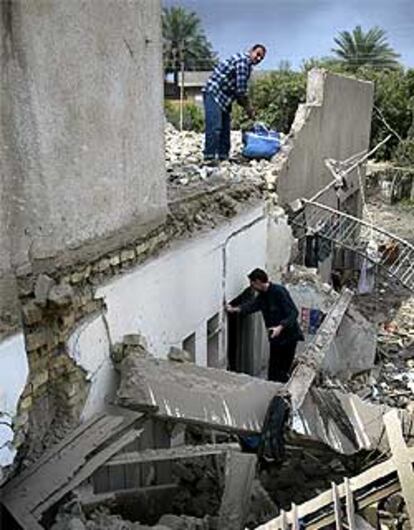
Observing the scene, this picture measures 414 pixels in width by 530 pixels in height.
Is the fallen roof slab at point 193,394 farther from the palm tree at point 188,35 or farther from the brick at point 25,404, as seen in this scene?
the palm tree at point 188,35

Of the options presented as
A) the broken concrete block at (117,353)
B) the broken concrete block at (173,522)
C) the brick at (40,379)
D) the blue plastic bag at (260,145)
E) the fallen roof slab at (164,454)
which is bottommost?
the broken concrete block at (173,522)

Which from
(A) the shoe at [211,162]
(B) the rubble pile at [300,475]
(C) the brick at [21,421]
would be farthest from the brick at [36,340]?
(A) the shoe at [211,162]

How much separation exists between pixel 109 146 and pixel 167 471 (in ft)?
8.71

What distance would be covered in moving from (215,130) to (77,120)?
6.58 metres

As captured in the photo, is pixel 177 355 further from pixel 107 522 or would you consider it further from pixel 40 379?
pixel 107 522

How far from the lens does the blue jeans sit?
1172 cm

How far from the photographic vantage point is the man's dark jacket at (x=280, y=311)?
26.8 ft

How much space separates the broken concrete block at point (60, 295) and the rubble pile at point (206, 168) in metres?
3.94

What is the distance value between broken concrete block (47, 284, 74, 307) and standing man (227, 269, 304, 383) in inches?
117

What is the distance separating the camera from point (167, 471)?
610cm

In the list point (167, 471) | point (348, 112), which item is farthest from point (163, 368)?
point (348, 112)

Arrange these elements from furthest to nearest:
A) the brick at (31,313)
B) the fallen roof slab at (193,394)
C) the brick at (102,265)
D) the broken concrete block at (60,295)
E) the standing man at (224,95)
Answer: the standing man at (224,95) < the fallen roof slab at (193,394) < the brick at (102,265) < the broken concrete block at (60,295) < the brick at (31,313)

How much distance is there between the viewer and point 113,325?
6273mm

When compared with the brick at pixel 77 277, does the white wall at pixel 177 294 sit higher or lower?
lower
